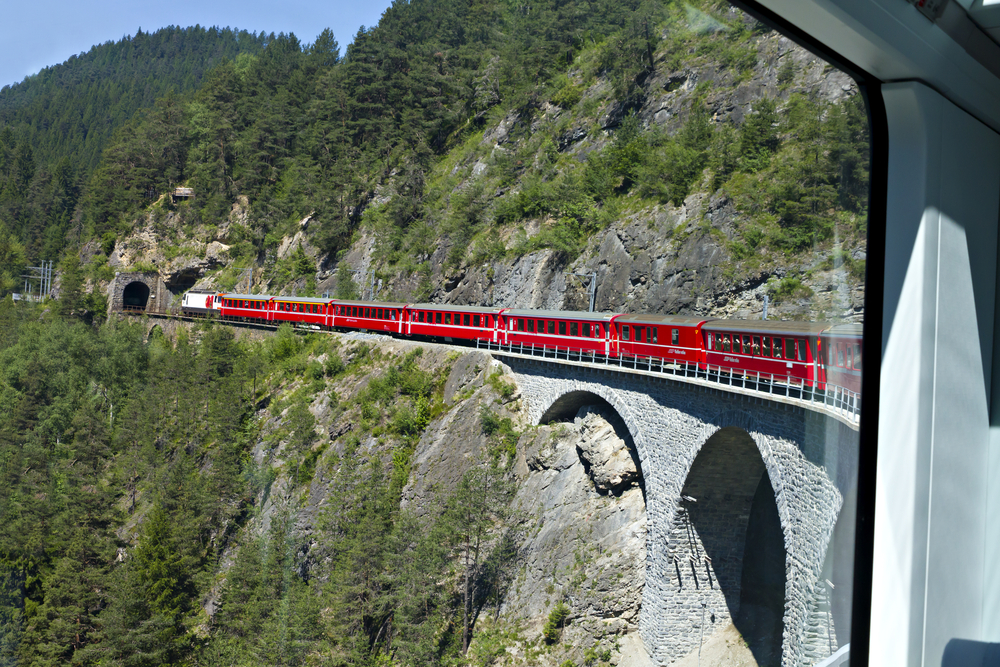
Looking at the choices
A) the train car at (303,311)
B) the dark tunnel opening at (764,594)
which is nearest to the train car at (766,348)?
the dark tunnel opening at (764,594)

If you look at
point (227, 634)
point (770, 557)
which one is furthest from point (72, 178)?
point (227, 634)

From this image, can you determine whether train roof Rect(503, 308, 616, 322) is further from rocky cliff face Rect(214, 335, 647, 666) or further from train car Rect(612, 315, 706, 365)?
rocky cliff face Rect(214, 335, 647, 666)

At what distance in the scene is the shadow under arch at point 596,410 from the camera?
11703 mm

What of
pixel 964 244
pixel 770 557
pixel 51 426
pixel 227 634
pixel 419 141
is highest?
pixel 419 141

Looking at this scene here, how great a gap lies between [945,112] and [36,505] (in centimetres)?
275

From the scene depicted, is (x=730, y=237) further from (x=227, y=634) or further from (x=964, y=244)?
(x=227, y=634)

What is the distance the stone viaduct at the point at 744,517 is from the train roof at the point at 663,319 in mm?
1076

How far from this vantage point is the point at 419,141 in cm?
1198

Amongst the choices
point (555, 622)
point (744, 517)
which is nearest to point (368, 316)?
point (555, 622)

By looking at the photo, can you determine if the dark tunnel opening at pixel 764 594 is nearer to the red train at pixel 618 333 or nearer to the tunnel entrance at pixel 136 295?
the red train at pixel 618 333

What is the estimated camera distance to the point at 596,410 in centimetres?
1295

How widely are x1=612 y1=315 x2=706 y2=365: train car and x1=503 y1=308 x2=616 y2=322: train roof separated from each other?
0.50 meters

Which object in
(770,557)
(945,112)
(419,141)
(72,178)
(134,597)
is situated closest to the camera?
(945,112)

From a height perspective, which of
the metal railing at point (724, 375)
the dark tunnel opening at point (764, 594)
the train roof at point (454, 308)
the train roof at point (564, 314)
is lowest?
the dark tunnel opening at point (764, 594)
